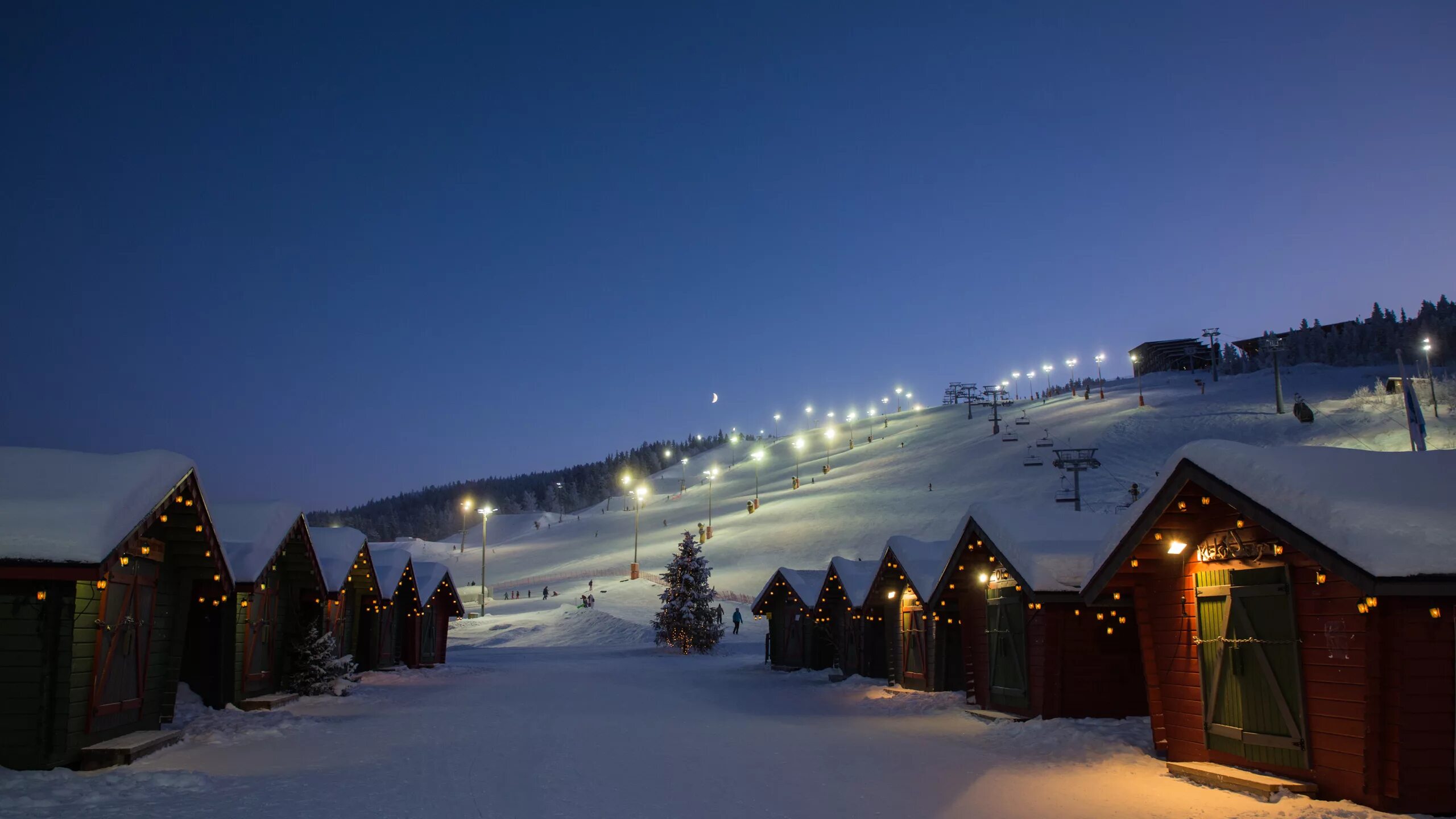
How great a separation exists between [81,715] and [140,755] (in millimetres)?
1125

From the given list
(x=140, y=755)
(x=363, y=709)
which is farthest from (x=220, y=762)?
(x=363, y=709)

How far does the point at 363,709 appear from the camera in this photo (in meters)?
21.0

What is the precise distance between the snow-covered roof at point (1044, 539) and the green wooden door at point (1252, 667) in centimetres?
333

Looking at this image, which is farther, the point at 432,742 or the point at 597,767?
the point at 432,742

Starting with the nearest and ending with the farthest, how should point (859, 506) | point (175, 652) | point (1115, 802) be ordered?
point (1115, 802)
point (175, 652)
point (859, 506)

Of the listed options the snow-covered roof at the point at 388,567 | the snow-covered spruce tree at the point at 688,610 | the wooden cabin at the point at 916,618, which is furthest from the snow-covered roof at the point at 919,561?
the snow-covered spruce tree at the point at 688,610

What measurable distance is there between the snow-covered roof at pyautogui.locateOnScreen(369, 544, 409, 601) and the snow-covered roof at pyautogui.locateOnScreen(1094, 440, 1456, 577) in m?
25.3

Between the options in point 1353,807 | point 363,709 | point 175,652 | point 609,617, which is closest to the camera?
point 1353,807

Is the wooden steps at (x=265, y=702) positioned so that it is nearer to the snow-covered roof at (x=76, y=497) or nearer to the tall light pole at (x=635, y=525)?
the snow-covered roof at (x=76, y=497)

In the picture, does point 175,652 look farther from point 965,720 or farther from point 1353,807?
point 1353,807

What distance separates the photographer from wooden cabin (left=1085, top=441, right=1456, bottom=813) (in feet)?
30.3

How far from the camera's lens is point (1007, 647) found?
747 inches

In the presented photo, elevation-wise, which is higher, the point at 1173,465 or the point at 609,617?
the point at 1173,465

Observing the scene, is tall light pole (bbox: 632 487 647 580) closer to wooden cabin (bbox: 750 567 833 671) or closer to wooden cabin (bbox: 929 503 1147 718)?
wooden cabin (bbox: 750 567 833 671)
